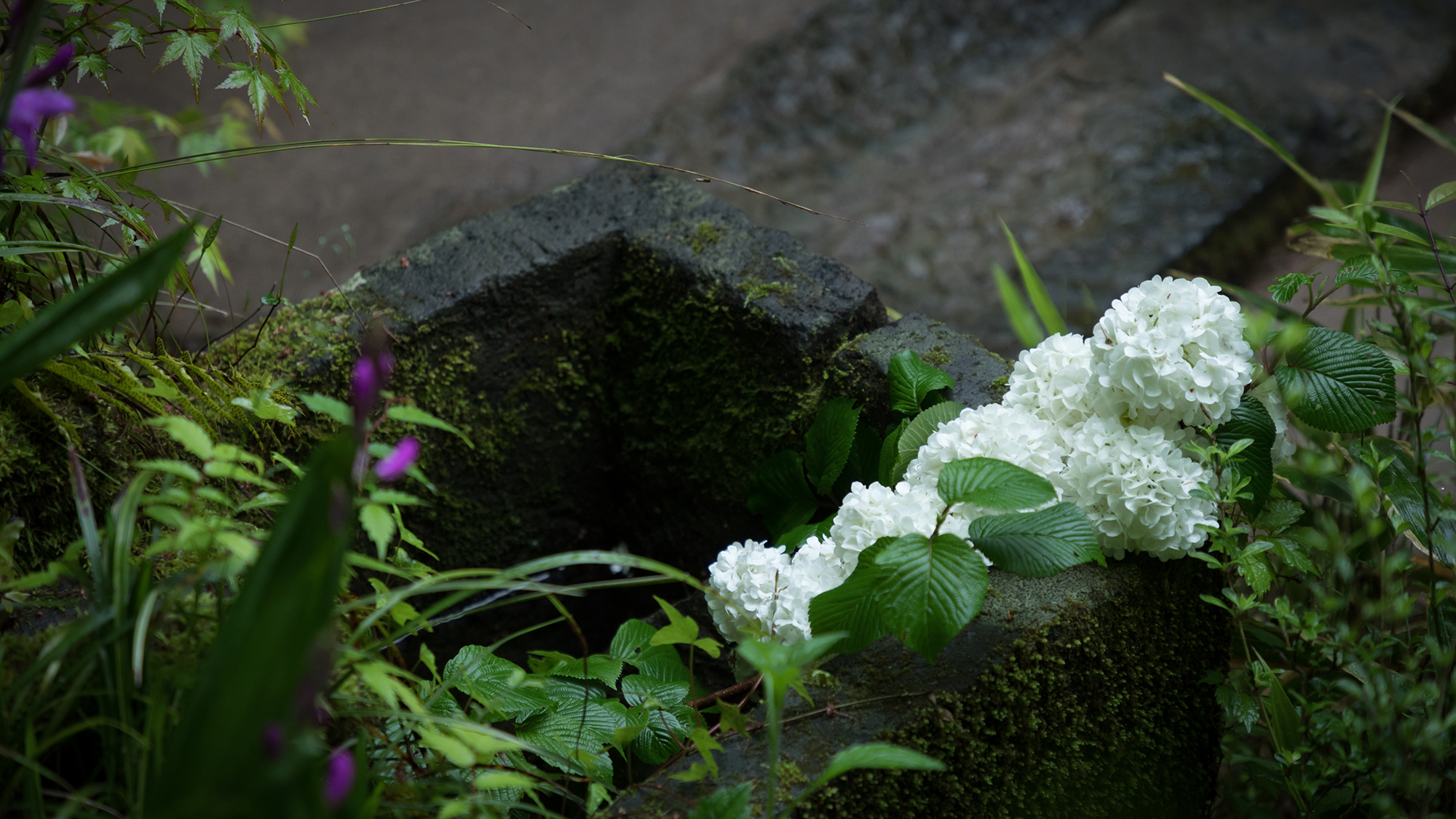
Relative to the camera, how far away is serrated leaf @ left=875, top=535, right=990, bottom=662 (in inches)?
36.3

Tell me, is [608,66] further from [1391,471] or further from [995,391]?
[1391,471]

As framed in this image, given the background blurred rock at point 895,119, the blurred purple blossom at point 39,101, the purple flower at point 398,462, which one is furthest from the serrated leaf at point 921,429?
the background blurred rock at point 895,119

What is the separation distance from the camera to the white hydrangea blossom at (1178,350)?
105cm

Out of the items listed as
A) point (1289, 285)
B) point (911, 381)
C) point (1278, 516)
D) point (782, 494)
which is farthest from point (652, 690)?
point (1289, 285)

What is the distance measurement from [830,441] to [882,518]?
35cm

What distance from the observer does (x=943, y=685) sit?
102 centimetres

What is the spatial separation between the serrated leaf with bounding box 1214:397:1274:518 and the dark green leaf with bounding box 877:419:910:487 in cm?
42

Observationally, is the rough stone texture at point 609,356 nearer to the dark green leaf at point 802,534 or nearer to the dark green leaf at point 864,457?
the dark green leaf at point 864,457

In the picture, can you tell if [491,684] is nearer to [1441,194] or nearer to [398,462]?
[398,462]

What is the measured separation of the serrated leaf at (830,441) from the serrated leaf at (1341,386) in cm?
59

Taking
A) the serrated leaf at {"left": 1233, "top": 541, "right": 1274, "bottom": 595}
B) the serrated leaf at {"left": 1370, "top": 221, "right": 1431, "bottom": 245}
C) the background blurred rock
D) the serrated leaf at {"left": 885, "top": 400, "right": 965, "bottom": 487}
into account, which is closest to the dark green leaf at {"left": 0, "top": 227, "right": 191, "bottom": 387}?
the serrated leaf at {"left": 885, "top": 400, "right": 965, "bottom": 487}

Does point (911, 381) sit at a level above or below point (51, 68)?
below

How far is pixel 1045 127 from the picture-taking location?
3.62 m

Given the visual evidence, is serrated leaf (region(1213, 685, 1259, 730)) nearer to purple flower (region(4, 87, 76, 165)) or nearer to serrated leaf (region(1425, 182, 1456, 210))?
serrated leaf (region(1425, 182, 1456, 210))
